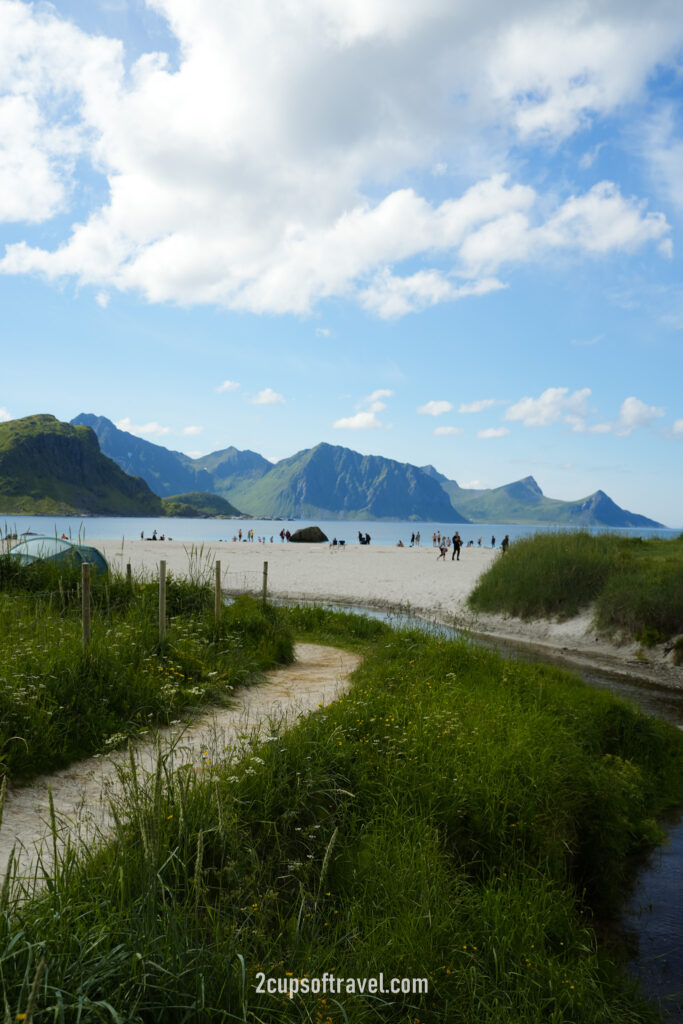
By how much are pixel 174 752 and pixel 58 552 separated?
1585 centimetres

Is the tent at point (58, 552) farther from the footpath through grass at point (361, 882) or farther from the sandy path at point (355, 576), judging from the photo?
the footpath through grass at point (361, 882)

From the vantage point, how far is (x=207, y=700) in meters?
9.66

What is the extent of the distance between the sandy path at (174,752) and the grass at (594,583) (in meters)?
9.61

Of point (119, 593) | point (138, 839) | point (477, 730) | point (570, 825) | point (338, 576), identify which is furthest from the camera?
point (338, 576)

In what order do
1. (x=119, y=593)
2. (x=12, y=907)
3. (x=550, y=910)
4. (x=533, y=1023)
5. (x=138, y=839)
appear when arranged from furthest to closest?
(x=119, y=593), (x=550, y=910), (x=138, y=839), (x=533, y=1023), (x=12, y=907)

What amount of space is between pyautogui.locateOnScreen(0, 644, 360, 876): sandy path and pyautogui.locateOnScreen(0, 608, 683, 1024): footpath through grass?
1.40 feet

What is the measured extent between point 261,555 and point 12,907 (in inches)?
1964

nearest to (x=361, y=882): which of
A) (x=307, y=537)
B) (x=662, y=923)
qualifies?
(x=662, y=923)

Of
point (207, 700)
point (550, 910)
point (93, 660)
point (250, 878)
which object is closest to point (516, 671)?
point (207, 700)

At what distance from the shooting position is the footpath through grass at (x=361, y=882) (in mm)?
3227

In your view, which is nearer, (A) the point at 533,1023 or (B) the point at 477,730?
(A) the point at 533,1023

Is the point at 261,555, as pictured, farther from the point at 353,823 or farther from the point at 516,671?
the point at 353,823

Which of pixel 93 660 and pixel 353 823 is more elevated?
pixel 93 660

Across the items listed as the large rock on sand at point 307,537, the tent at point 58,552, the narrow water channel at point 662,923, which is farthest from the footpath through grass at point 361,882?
the large rock on sand at point 307,537
